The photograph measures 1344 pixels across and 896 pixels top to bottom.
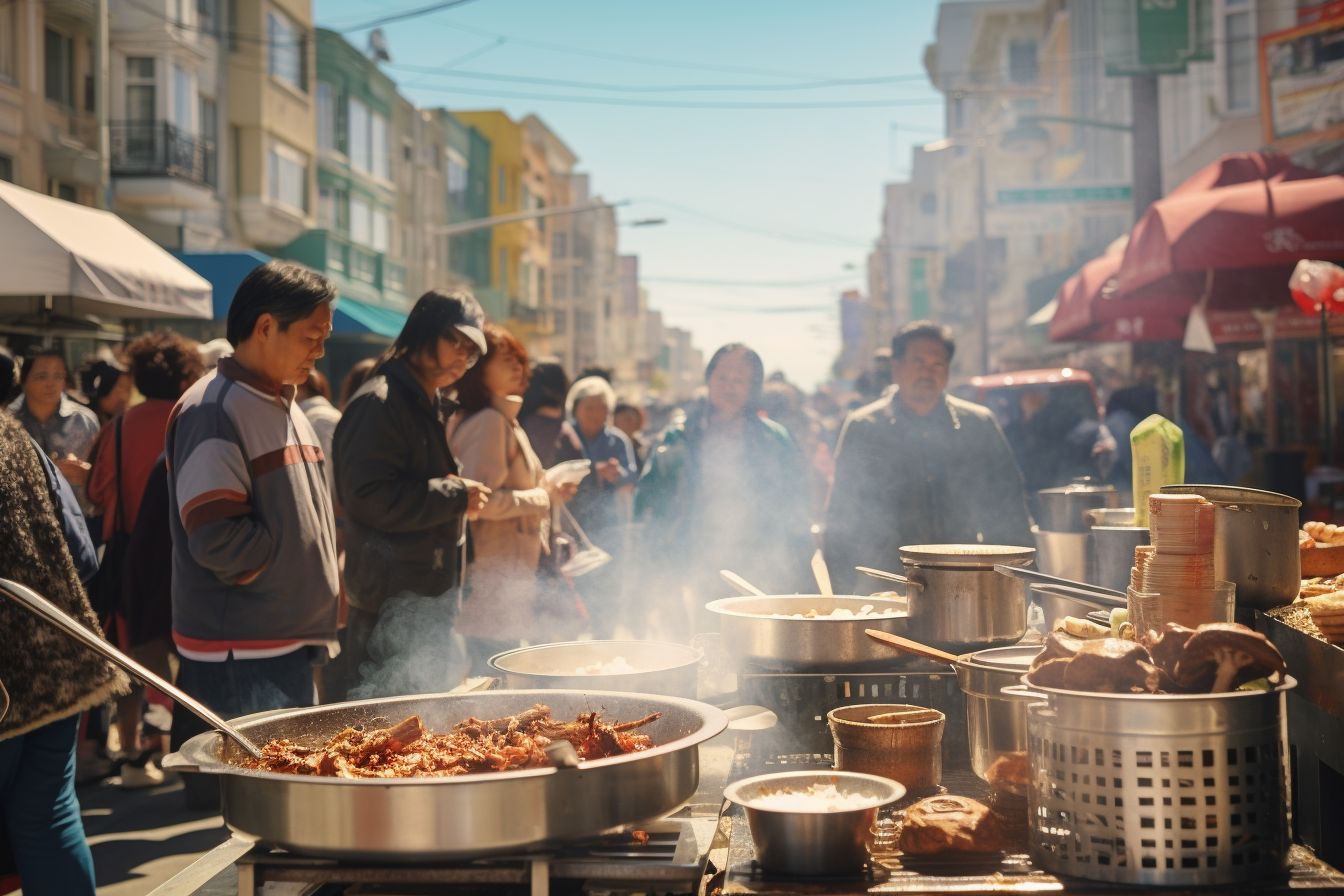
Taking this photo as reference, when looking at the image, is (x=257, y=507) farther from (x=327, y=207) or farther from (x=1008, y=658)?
(x=327, y=207)

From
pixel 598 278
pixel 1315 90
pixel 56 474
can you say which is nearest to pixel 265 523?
pixel 56 474

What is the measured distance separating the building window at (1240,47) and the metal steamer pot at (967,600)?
15.5 m

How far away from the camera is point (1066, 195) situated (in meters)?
15.9

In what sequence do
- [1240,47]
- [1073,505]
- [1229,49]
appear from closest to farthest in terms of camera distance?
[1073,505] → [1229,49] → [1240,47]

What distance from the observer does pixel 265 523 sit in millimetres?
3426

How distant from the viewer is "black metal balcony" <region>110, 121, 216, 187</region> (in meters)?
23.8

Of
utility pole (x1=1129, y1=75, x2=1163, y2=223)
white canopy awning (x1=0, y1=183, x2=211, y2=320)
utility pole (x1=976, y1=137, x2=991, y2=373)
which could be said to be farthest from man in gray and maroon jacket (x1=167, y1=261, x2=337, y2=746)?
utility pole (x1=976, y1=137, x2=991, y2=373)

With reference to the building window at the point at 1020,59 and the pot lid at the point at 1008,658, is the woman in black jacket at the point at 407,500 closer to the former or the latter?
the pot lid at the point at 1008,658

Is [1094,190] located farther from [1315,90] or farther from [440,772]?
[440,772]

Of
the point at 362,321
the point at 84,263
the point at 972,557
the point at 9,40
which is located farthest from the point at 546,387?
the point at 9,40

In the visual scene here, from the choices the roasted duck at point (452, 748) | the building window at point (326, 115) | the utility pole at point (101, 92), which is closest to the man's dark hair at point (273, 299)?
the roasted duck at point (452, 748)

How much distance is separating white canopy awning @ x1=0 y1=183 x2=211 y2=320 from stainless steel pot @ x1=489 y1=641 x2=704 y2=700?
14.8 feet

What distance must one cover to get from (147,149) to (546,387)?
20.4 m

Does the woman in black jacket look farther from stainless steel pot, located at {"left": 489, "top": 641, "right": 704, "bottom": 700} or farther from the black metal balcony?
the black metal balcony
